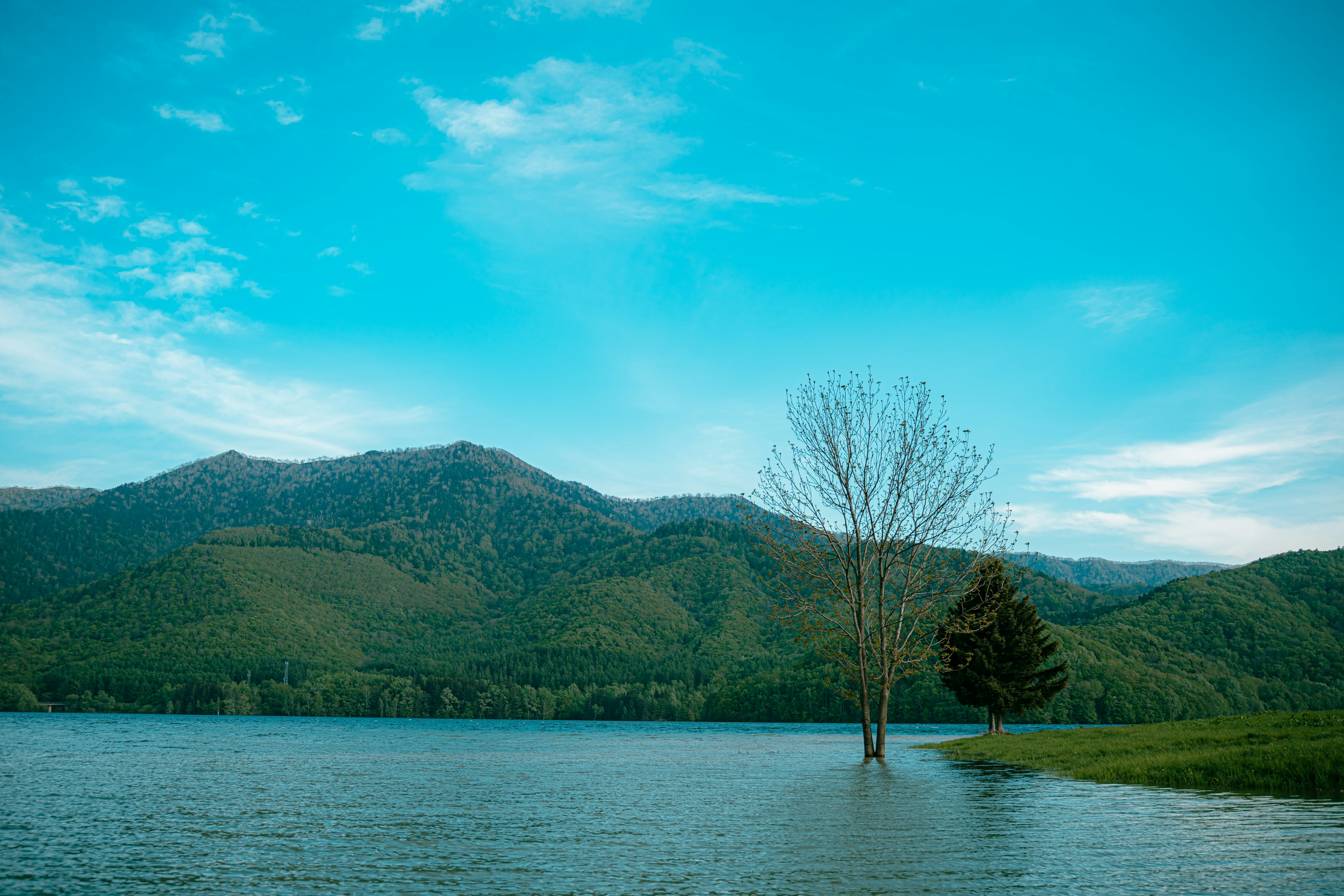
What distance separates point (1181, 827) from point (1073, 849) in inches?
167

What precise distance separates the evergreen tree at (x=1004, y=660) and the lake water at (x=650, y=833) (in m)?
17.9

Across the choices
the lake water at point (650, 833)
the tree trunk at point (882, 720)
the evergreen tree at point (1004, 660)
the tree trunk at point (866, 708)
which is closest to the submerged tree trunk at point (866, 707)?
the tree trunk at point (866, 708)

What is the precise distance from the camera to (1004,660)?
2457 inches

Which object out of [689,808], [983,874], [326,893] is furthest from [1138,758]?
[326,893]

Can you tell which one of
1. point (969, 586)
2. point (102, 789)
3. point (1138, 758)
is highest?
point (969, 586)

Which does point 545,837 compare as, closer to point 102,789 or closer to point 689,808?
point 689,808

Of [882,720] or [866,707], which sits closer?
[866,707]

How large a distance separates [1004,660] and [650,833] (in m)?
48.6

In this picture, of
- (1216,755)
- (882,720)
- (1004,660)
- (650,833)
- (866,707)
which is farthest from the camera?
(1004,660)

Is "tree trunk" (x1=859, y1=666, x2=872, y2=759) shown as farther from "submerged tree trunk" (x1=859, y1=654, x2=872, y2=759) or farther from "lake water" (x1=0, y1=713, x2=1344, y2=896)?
"lake water" (x1=0, y1=713, x2=1344, y2=896)

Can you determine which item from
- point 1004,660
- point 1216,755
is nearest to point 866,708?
point 1216,755

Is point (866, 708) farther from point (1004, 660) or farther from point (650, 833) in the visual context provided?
point (1004, 660)

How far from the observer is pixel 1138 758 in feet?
109

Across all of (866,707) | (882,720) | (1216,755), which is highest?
(866,707)
